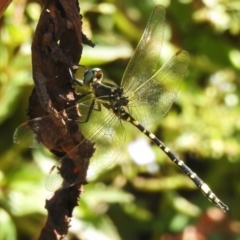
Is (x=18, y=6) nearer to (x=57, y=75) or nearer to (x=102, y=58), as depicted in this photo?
(x=102, y=58)

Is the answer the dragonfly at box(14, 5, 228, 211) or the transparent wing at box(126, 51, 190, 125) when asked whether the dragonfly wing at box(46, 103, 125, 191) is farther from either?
the transparent wing at box(126, 51, 190, 125)

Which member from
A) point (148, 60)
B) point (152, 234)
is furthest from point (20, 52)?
point (152, 234)

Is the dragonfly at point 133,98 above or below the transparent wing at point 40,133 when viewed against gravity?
above

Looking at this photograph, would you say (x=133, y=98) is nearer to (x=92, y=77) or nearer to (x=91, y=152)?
(x=92, y=77)

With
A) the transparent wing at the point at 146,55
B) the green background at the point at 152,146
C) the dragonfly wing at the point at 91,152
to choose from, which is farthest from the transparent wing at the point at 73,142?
the green background at the point at 152,146

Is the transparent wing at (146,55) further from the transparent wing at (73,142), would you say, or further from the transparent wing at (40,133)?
the transparent wing at (40,133)

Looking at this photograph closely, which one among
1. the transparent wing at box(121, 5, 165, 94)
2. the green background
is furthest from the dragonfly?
the green background

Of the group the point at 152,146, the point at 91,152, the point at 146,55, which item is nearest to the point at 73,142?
the point at 91,152

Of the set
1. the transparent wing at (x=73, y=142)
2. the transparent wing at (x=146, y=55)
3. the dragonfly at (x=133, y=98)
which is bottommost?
the transparent wing at (x=73, y=142)
